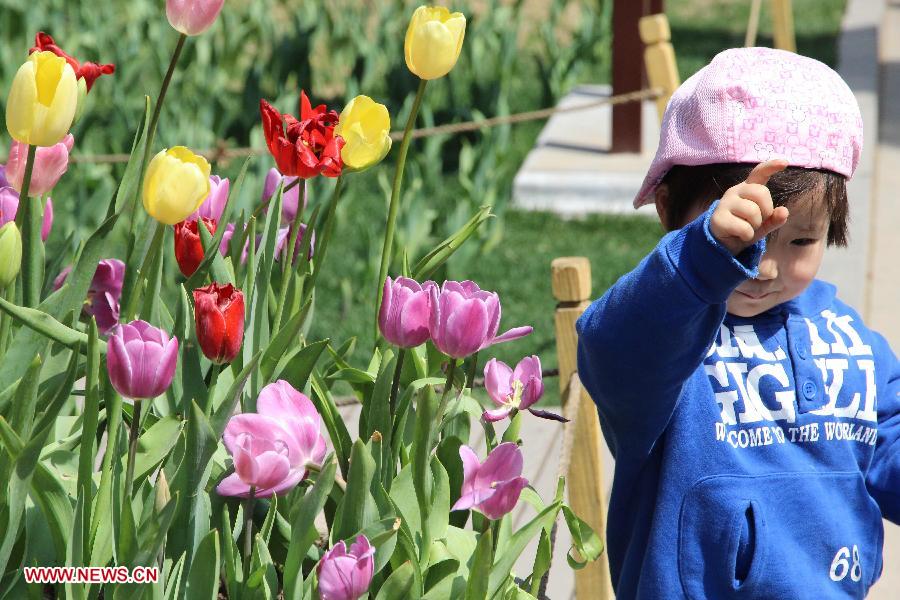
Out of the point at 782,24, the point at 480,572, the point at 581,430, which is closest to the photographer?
the point at 480,572

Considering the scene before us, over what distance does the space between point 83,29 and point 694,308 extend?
5.58 meters

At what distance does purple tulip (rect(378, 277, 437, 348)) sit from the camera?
51.4 inches

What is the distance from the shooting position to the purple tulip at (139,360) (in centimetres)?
111

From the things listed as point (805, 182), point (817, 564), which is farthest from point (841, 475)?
point (805, 182)

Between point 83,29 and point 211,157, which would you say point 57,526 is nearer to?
point 211,157

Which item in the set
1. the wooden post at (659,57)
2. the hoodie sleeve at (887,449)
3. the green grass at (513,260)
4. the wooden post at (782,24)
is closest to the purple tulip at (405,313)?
the hoodie sleeve at (887,449)

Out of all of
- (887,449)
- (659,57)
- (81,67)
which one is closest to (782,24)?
(659,57)

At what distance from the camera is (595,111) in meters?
6.68

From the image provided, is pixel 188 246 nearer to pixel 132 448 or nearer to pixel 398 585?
pixel 132 448

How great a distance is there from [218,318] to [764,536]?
0.71 metres

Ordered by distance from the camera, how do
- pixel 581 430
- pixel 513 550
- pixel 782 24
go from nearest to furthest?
pixel 513 550 < pixel 581 430 < pixel 782 24

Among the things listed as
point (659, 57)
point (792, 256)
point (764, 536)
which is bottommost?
point (764, 536)

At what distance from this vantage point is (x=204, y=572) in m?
1.20

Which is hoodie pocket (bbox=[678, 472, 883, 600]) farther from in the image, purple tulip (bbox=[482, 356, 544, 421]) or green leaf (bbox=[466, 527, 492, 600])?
green leaf (bbox=[466, 527, 492, 600])
